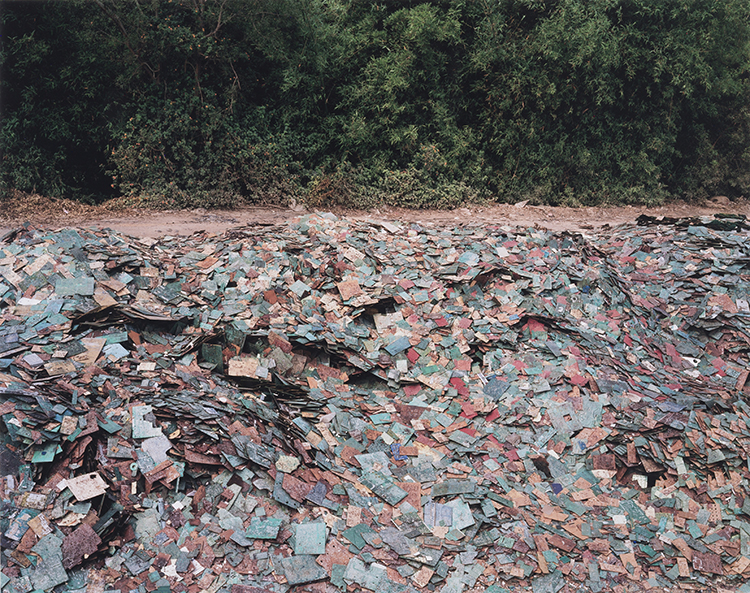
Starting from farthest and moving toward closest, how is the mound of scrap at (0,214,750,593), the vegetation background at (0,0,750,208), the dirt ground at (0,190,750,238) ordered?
the vegetation background at (0,0,750,208) → the dirt ground at (0,190,750,238) → the mound of scrap at (0,214,750,593)

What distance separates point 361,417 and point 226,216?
782 cm

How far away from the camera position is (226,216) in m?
12.4

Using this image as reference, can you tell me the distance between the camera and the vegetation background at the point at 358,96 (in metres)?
11.8

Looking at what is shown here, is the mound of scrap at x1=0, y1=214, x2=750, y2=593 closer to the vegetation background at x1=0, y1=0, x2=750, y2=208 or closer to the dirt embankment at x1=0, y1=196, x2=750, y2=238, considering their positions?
the dirt embankment at x1=0, y1=196, x2=750, y2=238

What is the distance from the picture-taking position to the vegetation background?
11.8 metres

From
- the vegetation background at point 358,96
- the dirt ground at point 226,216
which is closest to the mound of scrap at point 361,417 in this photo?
the dirt ground at point 226,216

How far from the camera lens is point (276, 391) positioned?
5945 mm

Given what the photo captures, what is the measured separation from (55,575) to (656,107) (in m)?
17.7

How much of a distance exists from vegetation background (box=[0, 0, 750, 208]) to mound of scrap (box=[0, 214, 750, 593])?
517 cm

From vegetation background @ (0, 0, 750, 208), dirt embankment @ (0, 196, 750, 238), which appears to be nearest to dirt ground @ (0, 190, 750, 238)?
dirt embankment @ (0, 196, 750, 238)

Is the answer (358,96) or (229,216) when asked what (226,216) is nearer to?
(229,216)

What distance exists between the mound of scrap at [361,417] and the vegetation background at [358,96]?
203 inches

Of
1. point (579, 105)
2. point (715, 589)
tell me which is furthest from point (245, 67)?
point (715, 589)

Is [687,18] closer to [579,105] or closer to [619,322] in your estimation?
[579,105]
